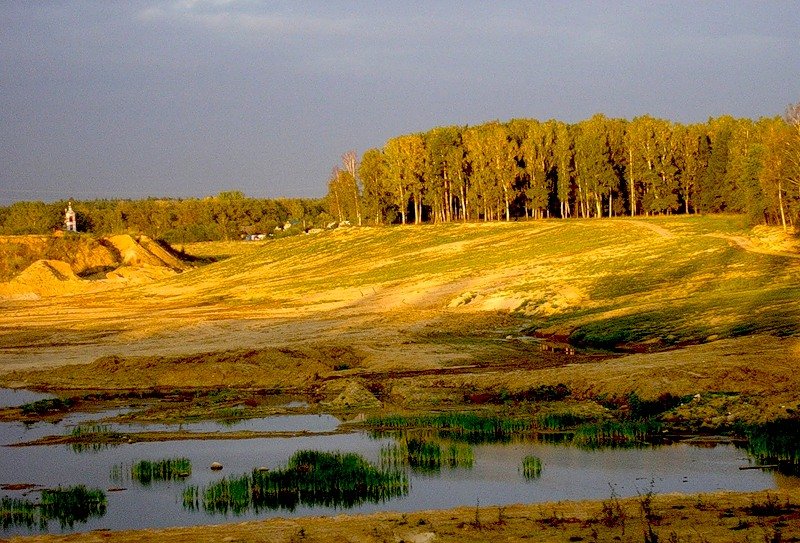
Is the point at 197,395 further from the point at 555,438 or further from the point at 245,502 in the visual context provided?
the point at 245,502

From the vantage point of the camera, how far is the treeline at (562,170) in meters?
113

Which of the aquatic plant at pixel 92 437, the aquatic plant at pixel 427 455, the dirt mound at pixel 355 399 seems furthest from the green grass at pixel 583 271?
the aquatic plant at pixel 92 437

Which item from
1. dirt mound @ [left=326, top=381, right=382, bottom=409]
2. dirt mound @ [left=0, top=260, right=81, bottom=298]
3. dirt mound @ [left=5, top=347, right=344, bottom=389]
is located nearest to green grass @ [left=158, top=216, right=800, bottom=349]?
A: dirt mound @ [left=0, top=260, right=81, bottom=298]

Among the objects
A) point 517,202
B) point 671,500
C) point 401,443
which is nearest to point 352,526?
point 671,500

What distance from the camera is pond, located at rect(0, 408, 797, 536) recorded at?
20.0 meters

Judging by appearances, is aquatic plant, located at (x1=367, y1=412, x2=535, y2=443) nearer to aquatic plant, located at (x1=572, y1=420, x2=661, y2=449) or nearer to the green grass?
aquatic plant, located at (x1=572, y1=420, x2=661, y2=449)

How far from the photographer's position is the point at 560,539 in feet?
50.1

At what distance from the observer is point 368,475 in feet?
74.0

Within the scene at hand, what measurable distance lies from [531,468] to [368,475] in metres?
3.53

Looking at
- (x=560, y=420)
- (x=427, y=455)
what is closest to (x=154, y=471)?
(x=427, y=455)

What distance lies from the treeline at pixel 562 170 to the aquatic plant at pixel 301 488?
3255 inches

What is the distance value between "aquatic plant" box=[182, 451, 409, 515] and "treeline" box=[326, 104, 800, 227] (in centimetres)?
8267

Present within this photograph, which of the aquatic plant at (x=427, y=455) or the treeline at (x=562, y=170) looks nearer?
the aquatic plant at (x=427, y=455)

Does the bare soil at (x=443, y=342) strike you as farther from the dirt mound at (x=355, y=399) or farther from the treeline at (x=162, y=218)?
the treeline at (x=162, y=218)
